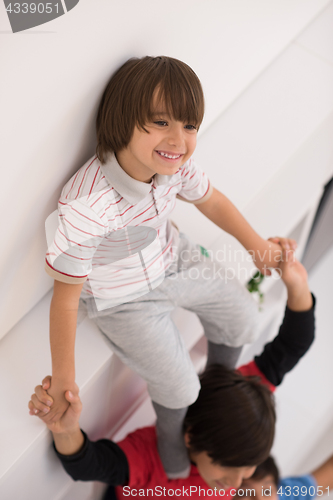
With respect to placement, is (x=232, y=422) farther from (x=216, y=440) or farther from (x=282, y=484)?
(x=282, y=484)

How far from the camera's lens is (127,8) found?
637 mm

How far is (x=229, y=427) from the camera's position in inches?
37.0

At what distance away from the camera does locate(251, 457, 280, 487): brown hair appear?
113 centimetres

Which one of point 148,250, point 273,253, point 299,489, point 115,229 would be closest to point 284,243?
point 273,253

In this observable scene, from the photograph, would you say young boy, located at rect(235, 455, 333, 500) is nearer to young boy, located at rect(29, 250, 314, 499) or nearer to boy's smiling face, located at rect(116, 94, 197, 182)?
young boy, located at rect(29, 250, 314, 499)

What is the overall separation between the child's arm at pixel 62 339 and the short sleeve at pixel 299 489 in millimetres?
765

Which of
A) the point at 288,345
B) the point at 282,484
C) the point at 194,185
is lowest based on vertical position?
the point at 282,484

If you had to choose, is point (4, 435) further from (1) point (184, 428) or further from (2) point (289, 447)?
(2) point (289, 447)

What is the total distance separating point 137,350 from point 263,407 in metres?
0.33

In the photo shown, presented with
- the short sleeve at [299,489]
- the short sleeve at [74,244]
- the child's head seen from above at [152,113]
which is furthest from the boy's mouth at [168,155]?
the short sleeve at [299,489]

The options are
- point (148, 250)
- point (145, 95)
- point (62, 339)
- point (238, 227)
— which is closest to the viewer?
point (145, 95)

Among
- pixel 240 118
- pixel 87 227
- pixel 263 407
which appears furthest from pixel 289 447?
pixel 87 227

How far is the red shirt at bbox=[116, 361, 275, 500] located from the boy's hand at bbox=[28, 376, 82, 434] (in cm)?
30

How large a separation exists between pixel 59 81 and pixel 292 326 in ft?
2.43
